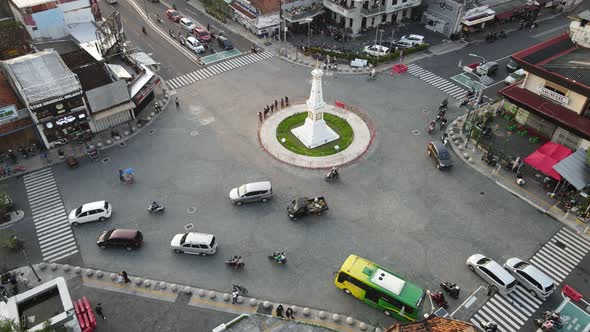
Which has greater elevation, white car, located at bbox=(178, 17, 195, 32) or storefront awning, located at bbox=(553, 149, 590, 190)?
white car, located at bbox=(178, 17, 195, 32)

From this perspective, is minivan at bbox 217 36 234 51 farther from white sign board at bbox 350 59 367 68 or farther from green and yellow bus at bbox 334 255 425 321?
green and yellow bus at bbox 334 255 425 321

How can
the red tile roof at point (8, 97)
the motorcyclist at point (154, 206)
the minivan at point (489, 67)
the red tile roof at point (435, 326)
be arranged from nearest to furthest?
the red tile roof at point (435, 326) < the motorcyclist at point (154, 206) < the red tile roof at point (8, 97) < the minivan at point (489, 67)

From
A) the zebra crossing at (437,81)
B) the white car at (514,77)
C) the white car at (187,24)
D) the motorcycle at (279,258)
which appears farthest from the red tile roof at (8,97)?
the white car at (514,77)

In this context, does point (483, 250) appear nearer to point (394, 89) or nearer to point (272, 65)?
point (394, 89)

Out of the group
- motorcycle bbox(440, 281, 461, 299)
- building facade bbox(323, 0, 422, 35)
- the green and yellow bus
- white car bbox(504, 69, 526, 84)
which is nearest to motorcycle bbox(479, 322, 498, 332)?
motorcycle bbox(440, 281, 461, 299)

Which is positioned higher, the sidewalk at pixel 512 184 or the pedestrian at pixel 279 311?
the sidewalk at pixel 512 184

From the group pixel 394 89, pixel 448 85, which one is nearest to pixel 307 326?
pixel 394 89

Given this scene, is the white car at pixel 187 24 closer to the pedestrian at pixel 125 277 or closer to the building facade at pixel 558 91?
the pedestrian at pixel 125 277
